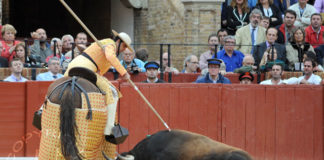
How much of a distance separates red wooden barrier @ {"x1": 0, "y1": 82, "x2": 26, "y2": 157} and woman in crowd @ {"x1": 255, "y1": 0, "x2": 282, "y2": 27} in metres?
4.85

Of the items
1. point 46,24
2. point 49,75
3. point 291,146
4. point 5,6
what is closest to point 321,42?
point 291,146

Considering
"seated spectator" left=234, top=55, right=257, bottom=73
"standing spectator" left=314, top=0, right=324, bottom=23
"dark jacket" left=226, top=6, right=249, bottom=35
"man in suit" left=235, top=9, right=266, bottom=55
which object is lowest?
"seated spectator" left=234, top=55, right=257, bottom=73

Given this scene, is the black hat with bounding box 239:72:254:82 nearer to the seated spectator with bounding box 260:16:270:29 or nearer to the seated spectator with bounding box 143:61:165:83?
the seated spectator with bounding box 143:61:165:83

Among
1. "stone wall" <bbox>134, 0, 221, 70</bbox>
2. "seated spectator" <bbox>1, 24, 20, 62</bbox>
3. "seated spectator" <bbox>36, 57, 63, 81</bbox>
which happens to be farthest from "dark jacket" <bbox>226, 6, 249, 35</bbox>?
"seated spectator" <bbox>1, 24, 20, 62</bbox>

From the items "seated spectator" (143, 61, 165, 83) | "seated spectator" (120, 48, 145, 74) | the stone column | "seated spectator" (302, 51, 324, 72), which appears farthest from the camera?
the stone column

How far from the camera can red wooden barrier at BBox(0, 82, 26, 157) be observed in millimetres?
9266

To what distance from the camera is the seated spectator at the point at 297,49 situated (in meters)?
10.3

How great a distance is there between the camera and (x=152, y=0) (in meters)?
15.9

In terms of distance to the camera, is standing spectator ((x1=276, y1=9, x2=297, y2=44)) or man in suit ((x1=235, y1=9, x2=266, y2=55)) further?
man in suit ((x1=235, y1=9, x2=266, y2=55))

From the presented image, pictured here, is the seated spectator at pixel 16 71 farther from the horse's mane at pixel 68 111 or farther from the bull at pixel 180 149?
the horse's mane at pixel 68 111

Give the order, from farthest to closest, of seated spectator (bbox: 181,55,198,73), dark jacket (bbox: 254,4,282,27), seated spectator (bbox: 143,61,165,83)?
dark jacket (bbox: 254,4,282,27) → seated spectator (bbox: 181,55,198,73) → seated spectator (bbox: 143,61,165,83)

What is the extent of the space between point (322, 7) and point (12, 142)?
6.23m

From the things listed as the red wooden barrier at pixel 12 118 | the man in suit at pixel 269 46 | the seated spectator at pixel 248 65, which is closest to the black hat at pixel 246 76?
the seated spectator at pixel 248 65

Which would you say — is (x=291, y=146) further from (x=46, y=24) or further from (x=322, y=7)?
(x=46, y=24)
